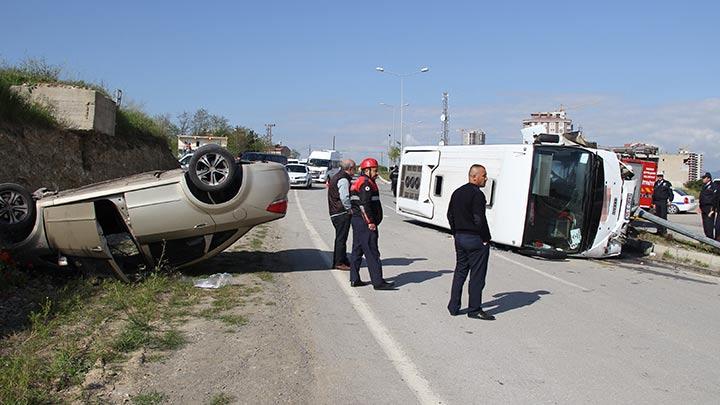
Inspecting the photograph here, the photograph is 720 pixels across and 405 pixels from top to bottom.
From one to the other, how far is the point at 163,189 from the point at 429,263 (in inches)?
199

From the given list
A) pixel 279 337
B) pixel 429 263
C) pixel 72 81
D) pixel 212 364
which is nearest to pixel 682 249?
pixel 429 263

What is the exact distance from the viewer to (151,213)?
323 inches

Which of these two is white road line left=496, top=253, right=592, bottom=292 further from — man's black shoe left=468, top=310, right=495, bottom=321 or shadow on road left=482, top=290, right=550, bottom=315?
man's black shoe left=468, top=310, right=495, bottom=321

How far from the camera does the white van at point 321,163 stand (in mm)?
45094

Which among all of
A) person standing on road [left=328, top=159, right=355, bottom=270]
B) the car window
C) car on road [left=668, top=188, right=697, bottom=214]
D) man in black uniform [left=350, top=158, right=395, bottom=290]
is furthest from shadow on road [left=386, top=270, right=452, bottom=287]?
the car window

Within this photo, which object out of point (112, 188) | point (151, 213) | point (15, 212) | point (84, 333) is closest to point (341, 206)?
point (151, 213)

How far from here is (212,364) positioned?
541 cm

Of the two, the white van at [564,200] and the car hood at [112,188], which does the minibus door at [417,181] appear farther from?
the car hood at [112,188]

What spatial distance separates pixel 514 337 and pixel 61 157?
1201 cm

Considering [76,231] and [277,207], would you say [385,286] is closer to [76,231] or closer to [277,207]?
[277,207]

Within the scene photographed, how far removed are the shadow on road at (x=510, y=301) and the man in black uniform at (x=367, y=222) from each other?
144cm

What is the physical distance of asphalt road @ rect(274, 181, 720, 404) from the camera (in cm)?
505

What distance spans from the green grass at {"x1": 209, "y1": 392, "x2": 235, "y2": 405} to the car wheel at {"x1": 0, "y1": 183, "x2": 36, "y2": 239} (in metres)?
4.71

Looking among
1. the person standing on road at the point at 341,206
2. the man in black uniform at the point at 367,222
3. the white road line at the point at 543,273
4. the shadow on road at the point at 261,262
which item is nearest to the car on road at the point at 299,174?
the white road line at the point at 543,273
